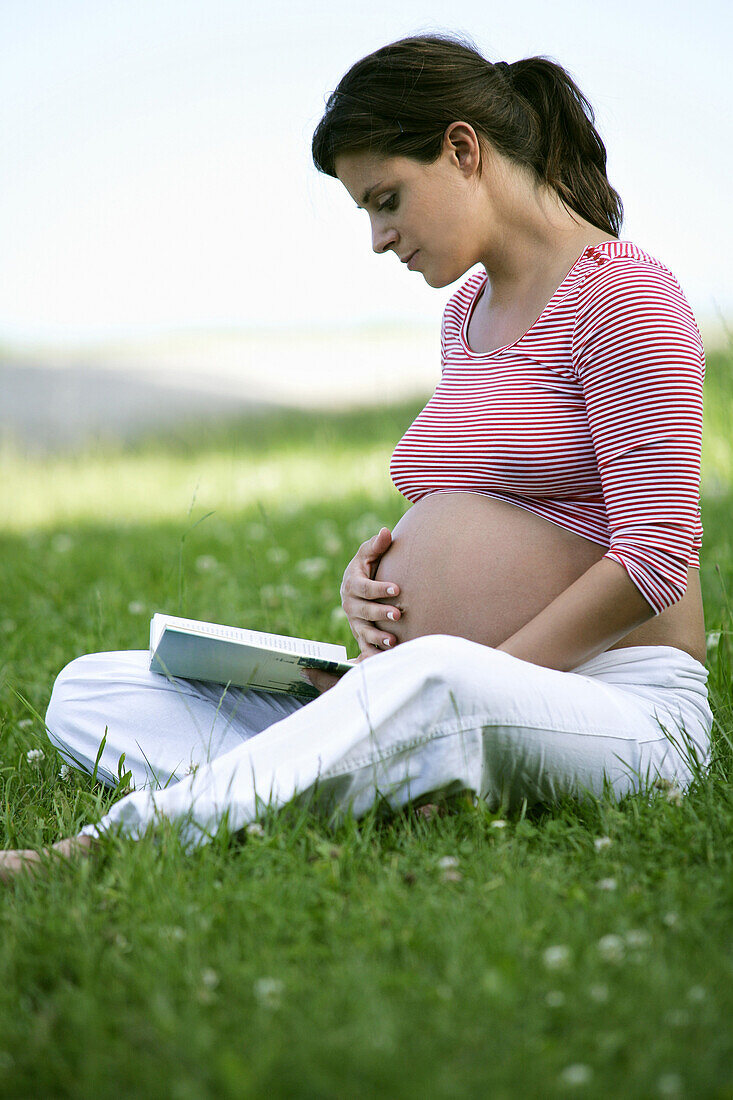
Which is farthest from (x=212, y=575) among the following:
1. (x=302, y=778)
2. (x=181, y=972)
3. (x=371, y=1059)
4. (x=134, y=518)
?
(x=371, y=1059)

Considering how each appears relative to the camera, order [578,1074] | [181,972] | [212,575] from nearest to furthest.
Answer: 1. [578,1074]
2. [181,972]
3. [212,575]

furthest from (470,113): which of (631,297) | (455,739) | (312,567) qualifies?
(312,567)

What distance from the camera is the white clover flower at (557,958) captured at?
129 cm

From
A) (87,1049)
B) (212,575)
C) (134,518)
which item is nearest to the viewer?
(87,1049)

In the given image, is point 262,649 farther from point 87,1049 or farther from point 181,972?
point 87,1049

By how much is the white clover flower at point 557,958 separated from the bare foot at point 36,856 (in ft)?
2.55

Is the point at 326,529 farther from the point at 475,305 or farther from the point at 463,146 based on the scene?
the point at 463,146

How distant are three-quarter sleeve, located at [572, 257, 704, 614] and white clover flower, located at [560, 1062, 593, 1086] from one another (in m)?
0.88

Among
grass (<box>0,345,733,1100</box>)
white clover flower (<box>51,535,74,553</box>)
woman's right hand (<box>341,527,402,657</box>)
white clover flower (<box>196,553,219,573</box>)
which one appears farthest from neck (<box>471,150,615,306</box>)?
white clover flower (<box>51,535,74,553</box>)

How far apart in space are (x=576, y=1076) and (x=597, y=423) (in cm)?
112

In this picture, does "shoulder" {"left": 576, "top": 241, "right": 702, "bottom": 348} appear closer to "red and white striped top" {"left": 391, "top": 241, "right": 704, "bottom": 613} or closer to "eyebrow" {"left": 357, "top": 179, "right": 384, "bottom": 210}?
"red and white striped top" {"left": 391, "top": 241, "right": 704, "bottom": 613}

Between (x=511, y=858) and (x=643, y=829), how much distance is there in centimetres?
26

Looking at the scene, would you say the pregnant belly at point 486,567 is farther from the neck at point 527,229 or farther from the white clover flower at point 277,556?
the white clover flower at point 277,556

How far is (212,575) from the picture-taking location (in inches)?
164
